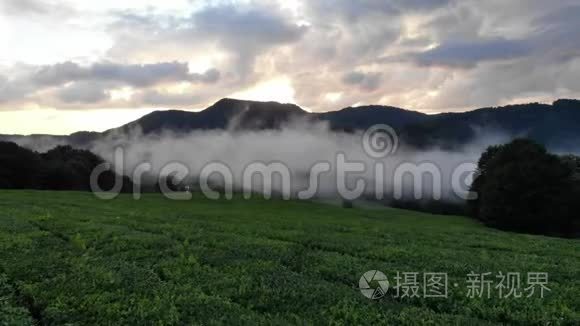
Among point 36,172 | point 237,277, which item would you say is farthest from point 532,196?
point 36,172

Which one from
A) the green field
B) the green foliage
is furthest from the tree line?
the green foliage

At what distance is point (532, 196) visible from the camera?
71438 millimetres

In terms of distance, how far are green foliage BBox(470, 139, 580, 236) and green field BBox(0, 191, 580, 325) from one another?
143 feet

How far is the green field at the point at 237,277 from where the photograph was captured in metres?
14.5

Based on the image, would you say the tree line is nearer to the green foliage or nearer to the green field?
the green field

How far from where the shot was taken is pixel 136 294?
1620 centimetres

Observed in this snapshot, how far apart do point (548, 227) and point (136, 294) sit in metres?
73.0

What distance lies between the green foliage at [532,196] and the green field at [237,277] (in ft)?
143

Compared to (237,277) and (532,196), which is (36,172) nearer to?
(532,196)

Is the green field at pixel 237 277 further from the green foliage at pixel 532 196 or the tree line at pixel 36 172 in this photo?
the tree line at pixel 36 172

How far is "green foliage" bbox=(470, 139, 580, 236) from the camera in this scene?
71.3 metres

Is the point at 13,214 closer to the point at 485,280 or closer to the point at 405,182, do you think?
the point at 485,280

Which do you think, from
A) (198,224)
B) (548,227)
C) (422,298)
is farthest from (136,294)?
(548,227)

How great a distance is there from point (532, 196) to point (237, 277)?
65823 millimetres
